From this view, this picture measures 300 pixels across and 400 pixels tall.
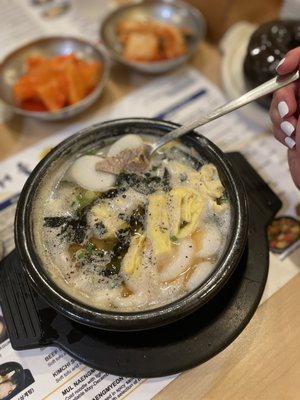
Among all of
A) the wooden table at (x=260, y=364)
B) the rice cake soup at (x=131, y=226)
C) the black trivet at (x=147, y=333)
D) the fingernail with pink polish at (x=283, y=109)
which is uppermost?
the fingernail with pink polish at (x=283, y=109)

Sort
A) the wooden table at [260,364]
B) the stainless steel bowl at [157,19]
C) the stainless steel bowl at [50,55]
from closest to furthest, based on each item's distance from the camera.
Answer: the wooden table at [260,364], the stainless steel bowl at [50,55], the stainless steel bowl at [157,19]

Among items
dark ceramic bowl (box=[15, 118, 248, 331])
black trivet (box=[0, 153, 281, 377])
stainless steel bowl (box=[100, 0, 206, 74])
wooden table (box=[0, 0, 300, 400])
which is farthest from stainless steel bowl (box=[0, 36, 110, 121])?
wooden table (box=[0, 0, 300, 400])

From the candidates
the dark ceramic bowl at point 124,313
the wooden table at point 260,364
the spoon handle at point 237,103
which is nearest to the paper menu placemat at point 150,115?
the wooden table at point 260,364

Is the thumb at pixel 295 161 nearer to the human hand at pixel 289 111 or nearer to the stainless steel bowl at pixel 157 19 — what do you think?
the human hand at pixel 289 111

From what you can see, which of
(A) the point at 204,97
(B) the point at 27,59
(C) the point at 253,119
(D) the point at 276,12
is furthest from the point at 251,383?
(D) the point at 276,12

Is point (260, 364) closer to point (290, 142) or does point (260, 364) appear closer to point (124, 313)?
point (124, 313)

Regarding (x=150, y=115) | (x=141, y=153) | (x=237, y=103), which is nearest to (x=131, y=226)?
(x=141, y=153)

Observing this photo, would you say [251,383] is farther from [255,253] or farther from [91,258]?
[91,258]
